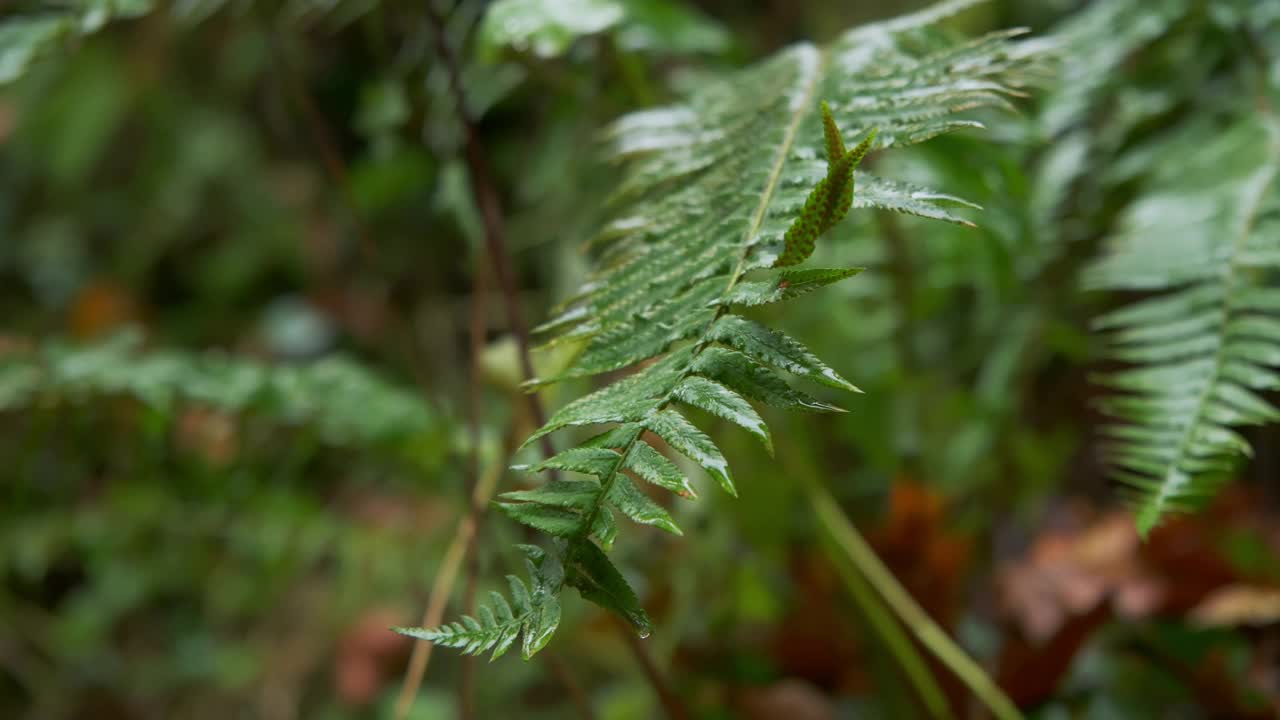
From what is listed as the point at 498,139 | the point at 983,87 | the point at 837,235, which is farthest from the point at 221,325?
the point at 983,87

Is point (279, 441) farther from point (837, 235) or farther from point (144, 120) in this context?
point (144, 120)

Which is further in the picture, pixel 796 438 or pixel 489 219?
pixel 796 438

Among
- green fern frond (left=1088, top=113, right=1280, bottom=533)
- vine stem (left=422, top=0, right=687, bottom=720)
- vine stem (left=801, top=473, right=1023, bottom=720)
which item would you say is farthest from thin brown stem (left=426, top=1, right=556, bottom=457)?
green fern frond (left=1088, top=113, right=1280, bottom=533)

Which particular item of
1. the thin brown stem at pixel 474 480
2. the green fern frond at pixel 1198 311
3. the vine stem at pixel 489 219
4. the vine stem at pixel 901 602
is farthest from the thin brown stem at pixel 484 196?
the green fern frond at pixel 1198 311

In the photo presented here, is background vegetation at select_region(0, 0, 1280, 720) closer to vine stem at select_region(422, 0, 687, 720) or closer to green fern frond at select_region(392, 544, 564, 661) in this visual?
vine stem at select_region(422, 0, 687, 720)

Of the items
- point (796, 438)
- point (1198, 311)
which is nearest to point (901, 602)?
point (796, 438)

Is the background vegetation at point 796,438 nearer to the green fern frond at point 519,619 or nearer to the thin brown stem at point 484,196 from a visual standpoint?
the thin brown stem at point 484,196

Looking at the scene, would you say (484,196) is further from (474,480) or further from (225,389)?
(225,389)
